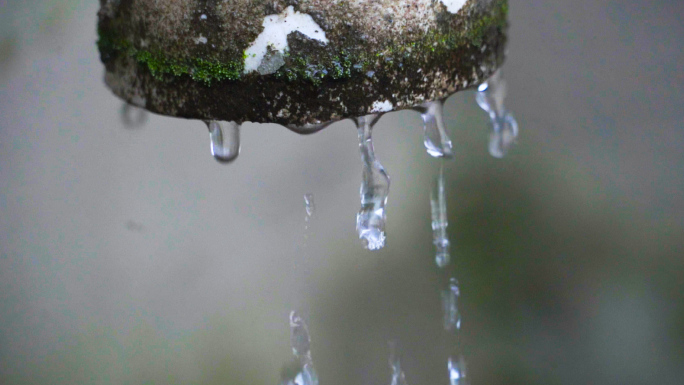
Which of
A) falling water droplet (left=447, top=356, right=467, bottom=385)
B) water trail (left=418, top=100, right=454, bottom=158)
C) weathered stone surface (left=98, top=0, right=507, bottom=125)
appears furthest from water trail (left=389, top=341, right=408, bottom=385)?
weathered stone surface (left=98, top=0, right=507, bottom=125)

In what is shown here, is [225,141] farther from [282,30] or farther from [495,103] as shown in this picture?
[495,103]

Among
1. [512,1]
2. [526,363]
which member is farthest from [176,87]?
[526,363]

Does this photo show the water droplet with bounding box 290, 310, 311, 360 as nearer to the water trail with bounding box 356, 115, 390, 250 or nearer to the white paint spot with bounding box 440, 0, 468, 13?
the water trail with bounding box 356, 115, 390, 250

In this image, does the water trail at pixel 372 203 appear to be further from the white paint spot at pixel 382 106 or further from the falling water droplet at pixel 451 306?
the falling water droplet at pixel 451 306

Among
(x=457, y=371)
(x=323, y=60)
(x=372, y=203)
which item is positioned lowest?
(x=457, y=371)

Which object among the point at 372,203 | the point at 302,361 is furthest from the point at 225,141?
the point at 302,361
